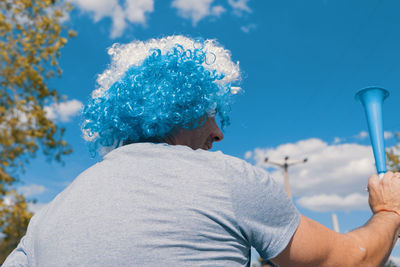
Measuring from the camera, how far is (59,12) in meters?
9.49

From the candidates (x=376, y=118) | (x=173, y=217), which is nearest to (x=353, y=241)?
(x=173, y=217)

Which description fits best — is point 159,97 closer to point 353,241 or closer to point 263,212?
point 263,212

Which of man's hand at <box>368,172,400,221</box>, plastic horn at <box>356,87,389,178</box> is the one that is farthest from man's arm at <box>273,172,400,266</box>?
plastic horn at <box>356,87,389,178</box>

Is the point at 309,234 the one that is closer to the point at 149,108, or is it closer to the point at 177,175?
the point at 177,175

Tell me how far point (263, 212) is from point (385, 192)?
77cm

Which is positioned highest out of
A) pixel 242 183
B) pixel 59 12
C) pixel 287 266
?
pixel 59 12

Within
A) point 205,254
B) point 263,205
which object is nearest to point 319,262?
point 263,205

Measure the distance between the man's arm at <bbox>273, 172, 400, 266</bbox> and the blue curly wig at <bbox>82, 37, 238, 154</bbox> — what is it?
673mm

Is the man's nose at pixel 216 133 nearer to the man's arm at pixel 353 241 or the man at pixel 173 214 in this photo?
the man at pixel 173 214

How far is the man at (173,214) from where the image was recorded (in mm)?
1376

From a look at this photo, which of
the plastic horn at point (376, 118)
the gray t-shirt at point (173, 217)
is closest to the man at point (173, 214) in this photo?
the gray t-shirt at point (173, 217)

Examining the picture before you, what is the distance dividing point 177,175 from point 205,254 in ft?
0.92

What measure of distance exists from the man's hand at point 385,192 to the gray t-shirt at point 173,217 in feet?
1.95

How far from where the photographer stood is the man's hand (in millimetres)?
1842
